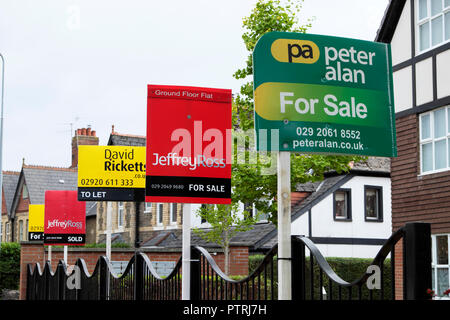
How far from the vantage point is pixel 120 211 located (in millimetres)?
40281

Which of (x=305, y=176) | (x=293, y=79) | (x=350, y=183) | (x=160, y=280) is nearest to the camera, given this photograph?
(x=293, y=79)

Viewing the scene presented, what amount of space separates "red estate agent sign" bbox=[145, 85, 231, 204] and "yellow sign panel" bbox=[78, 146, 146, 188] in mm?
5327

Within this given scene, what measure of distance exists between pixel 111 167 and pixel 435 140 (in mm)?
8242

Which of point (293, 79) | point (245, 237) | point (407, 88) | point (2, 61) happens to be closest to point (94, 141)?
point (2, 61)

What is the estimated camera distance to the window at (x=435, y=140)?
16.3 metres

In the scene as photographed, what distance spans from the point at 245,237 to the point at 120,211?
513 inches

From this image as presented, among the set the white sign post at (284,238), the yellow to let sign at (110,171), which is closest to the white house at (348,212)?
the yellow to let sign at (110,171)

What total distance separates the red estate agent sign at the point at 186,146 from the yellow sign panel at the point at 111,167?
17.5 ft

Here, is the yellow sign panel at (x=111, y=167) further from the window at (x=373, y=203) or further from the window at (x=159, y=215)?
the window at (x=159, y=215)

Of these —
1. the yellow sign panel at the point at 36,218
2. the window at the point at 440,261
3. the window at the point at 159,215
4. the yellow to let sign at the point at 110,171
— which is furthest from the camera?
the window at the point at 159,215

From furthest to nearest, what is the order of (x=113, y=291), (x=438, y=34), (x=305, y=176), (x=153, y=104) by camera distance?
(x=305, y=176), (x=438, y=34), (x=113, y=291), (x=153, y=104)

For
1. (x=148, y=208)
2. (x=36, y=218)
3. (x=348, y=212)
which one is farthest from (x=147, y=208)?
(x=36, y=218)

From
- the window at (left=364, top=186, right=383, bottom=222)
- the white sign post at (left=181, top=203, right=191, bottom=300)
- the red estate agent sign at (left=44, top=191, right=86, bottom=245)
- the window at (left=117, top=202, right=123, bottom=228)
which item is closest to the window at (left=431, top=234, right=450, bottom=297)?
the red estate agent sign at (left=44, top=191, right=86, bottom=245)

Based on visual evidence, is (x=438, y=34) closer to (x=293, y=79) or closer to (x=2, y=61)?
(x=293, y=79)
